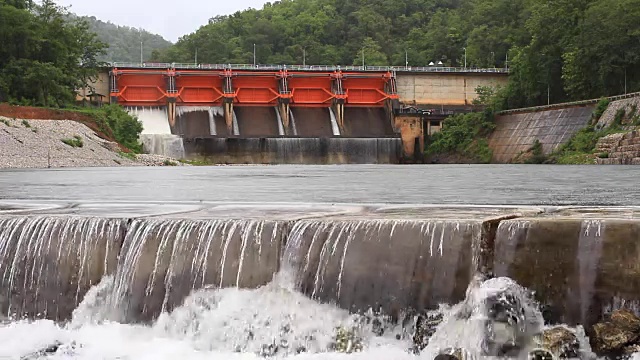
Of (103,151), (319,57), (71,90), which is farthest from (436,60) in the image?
(103,151)

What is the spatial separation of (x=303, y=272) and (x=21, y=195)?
53.2 ft

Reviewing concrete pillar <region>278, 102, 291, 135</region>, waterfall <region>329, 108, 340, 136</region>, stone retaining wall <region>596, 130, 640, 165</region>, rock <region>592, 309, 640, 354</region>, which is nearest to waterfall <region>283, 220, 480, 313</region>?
rock <region>592, 309, 640, 354</region>

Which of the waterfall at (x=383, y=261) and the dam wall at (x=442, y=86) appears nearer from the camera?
the waterfall at (x=383, y=261)

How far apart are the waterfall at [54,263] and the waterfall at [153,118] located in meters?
76.9

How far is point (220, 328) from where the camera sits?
46.0ft

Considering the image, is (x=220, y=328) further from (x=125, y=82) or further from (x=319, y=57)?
(x=319, y=57)

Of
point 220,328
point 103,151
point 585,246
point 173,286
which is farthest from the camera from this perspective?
point 103,151

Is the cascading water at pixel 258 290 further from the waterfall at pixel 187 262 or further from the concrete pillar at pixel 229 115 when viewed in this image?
the concrete pillar at pixel 229 115

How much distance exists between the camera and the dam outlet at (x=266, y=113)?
89.8 metres

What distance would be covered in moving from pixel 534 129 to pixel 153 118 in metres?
41.1

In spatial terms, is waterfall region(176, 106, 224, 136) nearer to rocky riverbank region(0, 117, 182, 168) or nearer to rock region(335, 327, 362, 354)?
rocky riverbank region(0, 117, 182, 168)

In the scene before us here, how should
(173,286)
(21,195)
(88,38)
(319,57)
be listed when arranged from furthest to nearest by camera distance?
(319,57)
(88,38)
(21,195)
(173,286)

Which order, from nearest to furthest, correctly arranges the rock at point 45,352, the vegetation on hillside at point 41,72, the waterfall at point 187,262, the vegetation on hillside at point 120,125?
the rock at point 45,352, the waterfall at point 187,262, the vegetation on hillside at point 120,125, the vegetation on hillside at point 41,72

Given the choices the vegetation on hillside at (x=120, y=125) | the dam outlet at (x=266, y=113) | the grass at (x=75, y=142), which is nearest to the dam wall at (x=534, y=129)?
the dam outlet at (x=266, y=113)
